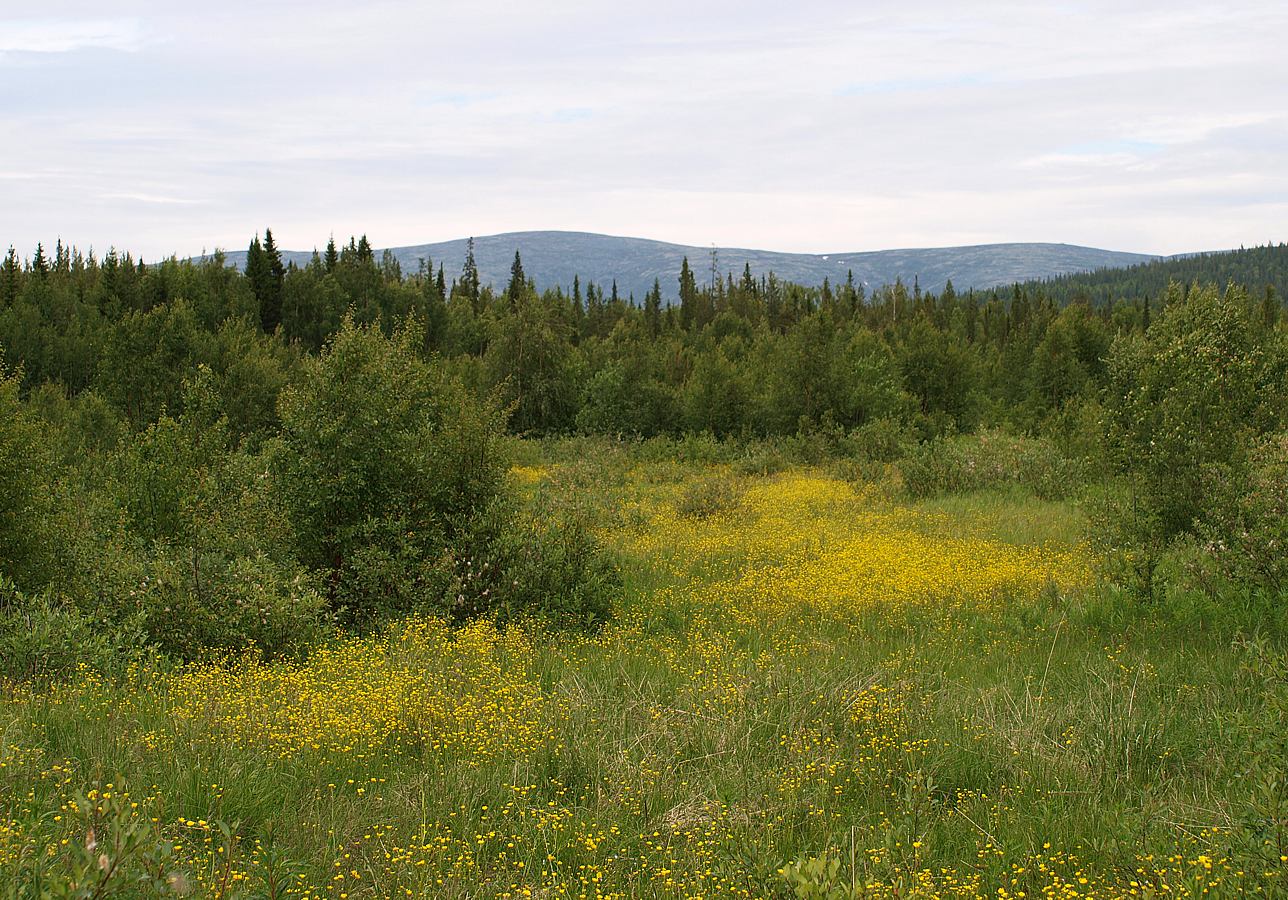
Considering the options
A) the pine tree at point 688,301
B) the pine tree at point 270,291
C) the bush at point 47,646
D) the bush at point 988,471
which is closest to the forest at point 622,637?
the bush at point 47,646

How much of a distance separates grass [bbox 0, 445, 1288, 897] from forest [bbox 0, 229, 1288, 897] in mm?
39

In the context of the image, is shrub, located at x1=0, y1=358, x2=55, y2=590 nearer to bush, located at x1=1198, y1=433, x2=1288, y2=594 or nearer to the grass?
the grass

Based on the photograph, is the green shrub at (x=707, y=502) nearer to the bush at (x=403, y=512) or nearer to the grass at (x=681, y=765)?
the bush at (x=403, y=512)

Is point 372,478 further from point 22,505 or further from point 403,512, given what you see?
point 22,505

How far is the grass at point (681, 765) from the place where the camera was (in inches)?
171

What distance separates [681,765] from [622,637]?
14.9 feet

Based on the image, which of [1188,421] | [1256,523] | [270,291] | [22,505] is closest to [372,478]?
[22,505]

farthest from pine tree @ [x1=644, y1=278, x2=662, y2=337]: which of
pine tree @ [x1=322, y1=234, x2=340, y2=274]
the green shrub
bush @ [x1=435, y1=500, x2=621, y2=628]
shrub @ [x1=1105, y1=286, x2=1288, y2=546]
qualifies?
shrub @ [x1=1105, y1=286, x2=1288, y2=546]

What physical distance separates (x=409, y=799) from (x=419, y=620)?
525 centimetres

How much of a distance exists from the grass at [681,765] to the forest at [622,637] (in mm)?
39

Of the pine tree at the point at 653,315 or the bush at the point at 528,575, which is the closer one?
the bush at the point at 528,575

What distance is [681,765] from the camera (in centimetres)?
607

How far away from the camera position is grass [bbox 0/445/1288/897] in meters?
4.36

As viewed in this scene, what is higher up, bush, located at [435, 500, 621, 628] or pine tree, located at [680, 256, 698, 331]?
pine tree, located at [680, 256, 698, 331]
